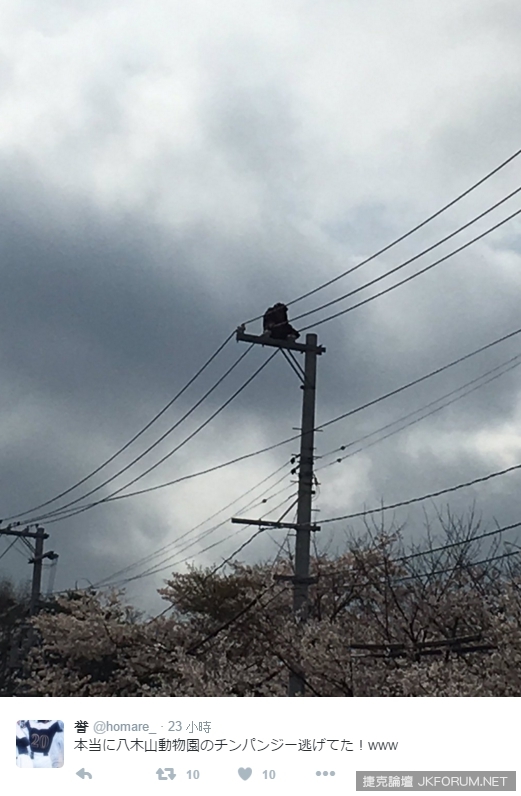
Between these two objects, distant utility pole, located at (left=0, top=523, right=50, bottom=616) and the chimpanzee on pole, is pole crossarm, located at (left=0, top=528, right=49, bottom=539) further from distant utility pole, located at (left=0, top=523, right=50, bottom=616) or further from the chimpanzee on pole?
the chimpanzee on pole

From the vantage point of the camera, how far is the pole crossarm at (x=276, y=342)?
18156mm

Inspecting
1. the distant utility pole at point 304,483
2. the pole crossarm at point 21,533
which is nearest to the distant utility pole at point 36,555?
the pole crossarm at point 21,533

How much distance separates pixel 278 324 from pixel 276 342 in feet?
1.37

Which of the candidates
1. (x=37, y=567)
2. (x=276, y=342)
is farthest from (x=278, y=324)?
(x=37, y=567)

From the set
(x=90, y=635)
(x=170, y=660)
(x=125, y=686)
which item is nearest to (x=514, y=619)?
(x=170, y=660)

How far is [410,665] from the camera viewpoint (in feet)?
56.4

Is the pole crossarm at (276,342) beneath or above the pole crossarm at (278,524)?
above

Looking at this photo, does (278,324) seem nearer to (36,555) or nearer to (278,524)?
(278,524)

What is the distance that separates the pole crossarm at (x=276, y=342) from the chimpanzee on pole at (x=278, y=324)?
0.55 ft
